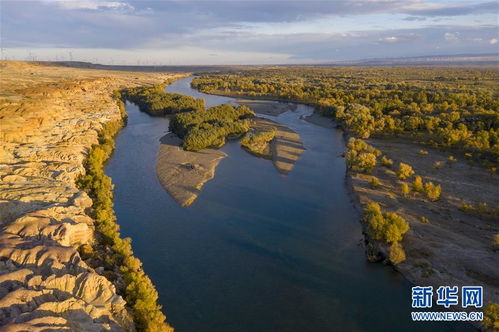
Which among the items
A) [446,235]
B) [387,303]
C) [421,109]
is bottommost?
[387,303]

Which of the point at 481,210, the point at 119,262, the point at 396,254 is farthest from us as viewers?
the point at 481,210

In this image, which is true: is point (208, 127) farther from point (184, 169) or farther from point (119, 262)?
point (119, 262)

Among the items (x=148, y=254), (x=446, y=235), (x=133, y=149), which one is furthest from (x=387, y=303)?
(x=133, y=149)

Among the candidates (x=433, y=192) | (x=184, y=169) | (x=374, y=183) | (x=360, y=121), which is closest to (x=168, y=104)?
(x=184, y=169)

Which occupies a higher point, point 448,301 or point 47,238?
point 47,238

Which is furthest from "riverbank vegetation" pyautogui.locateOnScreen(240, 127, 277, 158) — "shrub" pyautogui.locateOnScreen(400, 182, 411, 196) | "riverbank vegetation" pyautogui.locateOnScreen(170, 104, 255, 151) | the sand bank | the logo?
the logo

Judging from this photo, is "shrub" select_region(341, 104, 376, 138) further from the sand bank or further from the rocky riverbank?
the rocky riverbank

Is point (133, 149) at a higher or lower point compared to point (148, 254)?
higher

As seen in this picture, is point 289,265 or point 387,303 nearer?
point 387,303

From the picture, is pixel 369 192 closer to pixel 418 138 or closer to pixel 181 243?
pixel 181 243
